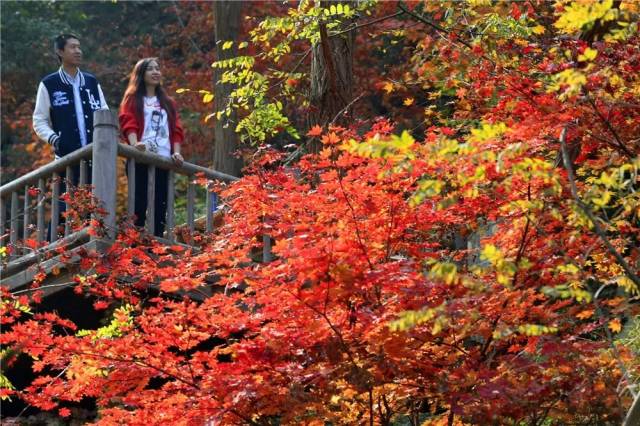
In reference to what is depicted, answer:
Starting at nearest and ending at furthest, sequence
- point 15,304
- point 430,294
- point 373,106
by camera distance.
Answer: point 430,294
point 15,304
point 373,106

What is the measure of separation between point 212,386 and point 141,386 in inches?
23.7

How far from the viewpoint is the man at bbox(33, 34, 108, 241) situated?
9.09m

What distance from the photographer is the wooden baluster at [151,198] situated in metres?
8.59

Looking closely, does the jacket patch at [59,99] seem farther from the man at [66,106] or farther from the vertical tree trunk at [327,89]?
the vertical tree trunk at [327,89]

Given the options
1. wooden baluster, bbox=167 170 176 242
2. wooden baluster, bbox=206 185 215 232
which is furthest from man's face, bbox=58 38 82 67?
wooden baluster, bbox=206 185 215 232

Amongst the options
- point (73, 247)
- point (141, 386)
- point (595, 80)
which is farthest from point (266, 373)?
point (73, 247)

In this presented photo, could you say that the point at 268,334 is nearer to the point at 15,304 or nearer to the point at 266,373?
the point at 266,373

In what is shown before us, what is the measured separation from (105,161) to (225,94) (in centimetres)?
542

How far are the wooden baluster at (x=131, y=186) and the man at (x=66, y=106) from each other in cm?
68

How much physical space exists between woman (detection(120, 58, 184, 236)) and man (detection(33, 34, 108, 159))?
0.29m

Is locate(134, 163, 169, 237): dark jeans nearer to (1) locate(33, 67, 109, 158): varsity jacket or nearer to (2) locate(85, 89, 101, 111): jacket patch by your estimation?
(1) locate(33, 67, 109, 158): varsity jacket

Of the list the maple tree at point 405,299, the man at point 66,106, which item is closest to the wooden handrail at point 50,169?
the man at point 66,106

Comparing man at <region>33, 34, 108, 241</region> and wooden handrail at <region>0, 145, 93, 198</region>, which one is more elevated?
man at <region>33, 34, 108, 241</region>

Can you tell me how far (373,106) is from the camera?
59.0 feet
